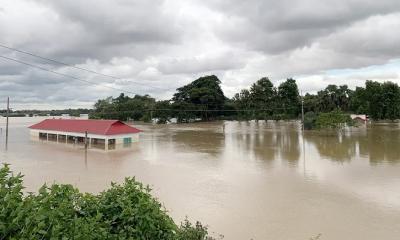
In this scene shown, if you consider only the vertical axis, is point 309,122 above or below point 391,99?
below

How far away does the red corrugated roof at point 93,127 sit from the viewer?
97.8ft

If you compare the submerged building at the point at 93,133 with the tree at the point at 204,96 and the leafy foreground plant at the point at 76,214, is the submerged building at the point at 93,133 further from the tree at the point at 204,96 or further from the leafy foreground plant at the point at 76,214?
the tree at the point at 204,96

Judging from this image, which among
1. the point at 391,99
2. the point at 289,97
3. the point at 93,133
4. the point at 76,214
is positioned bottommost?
the point at 93,133

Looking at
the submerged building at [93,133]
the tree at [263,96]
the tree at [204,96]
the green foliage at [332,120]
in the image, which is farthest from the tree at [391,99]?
the submerged building at [93,133]

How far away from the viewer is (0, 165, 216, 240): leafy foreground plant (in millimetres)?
2879

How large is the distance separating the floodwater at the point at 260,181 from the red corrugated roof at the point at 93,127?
3.42 meters

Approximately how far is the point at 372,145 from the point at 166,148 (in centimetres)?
1607

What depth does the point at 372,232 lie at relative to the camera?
8695 millimetres

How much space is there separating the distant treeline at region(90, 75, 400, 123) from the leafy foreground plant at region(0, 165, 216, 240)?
167 feet

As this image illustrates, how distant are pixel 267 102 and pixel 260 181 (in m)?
44.9

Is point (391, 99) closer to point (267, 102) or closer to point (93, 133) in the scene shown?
point (267, 102)

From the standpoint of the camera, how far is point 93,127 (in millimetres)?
31141

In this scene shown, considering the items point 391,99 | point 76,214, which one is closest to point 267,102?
point 391,99

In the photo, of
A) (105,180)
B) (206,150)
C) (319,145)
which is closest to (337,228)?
(105,180)
